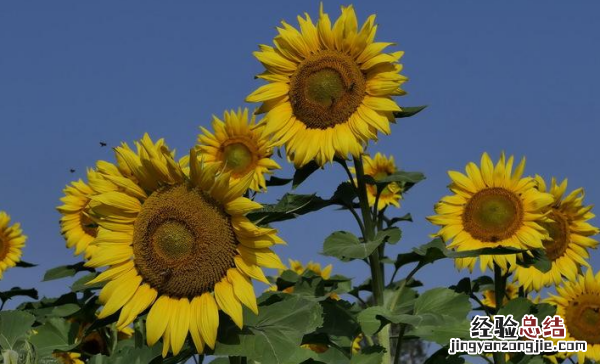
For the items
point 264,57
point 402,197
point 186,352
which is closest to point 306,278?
point 264,57

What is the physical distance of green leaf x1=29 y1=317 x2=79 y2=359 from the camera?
633 centimetres

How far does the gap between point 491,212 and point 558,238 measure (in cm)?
139

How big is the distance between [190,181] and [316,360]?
4.49ft

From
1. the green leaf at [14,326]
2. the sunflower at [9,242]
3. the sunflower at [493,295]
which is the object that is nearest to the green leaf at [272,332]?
the green leaf at [14,326]

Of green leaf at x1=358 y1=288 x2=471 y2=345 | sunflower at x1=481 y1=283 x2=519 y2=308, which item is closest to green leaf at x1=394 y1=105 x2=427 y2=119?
green leaf at x1=358 y1=288 x2=471 y2=345

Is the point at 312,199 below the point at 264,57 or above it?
below

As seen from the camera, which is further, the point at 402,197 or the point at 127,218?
the point at 402,197

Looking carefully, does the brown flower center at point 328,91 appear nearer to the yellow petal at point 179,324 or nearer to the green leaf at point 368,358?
the green leaf at point 368,358

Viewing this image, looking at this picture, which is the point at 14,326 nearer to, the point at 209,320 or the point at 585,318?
the point at 209,320

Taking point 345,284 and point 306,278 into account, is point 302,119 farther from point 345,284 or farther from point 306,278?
point 345,284

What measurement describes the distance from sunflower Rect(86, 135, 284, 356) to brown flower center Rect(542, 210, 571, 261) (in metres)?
4.55

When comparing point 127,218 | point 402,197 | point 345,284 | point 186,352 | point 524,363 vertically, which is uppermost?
point 402,197

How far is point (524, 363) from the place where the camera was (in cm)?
703

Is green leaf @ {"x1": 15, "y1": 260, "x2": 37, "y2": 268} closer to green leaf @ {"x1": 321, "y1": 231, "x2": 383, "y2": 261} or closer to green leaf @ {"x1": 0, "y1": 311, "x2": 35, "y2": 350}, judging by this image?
green leaf @ {"x1": 0, "y1": 311, "x2": 35, "y2": 350}
